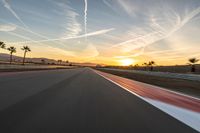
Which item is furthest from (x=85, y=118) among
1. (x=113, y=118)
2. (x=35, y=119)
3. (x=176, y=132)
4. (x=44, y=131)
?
(x=176, y=132)

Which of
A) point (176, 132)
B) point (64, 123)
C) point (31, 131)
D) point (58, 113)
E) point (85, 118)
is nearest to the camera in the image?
→ point (31, 131)

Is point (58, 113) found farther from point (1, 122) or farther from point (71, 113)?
point (1, 122)

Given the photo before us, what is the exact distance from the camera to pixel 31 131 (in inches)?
A: 213

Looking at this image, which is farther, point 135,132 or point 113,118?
point 113,118

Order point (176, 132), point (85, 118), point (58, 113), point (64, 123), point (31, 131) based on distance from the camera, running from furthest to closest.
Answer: point (58, 113) < point (85, 118) < point (64, 123) < point (176, 132) < point (31, 131)

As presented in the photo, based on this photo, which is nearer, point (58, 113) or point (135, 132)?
point (135, 132)

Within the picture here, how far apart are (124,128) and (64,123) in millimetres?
1400

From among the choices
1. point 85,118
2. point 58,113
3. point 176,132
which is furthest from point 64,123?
point 176,132

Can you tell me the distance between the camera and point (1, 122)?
20.1ft

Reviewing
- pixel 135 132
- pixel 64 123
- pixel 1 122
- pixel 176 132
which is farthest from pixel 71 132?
pixel 176 132

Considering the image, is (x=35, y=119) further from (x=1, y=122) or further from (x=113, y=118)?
(x=113, y=118)

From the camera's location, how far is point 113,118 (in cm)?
718

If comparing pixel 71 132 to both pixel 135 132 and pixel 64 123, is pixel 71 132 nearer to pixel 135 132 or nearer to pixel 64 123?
pixel 64 123

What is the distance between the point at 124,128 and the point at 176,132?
1107mm
